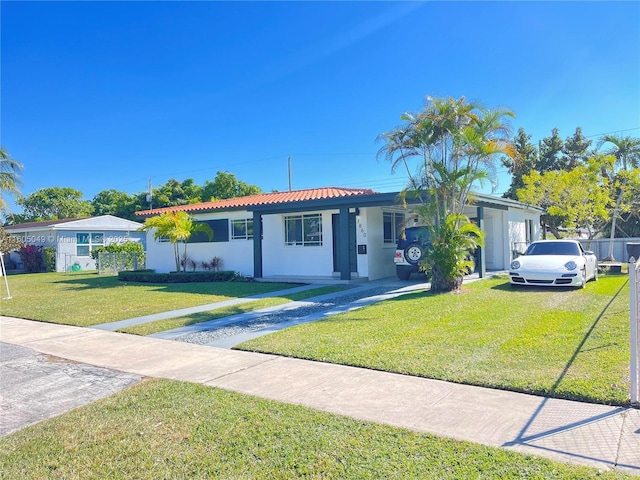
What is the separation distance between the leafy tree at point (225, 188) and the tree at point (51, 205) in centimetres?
1670

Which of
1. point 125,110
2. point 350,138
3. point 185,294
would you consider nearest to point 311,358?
point 185,294

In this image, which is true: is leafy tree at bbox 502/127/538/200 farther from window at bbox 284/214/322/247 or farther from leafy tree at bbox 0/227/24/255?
leafy tree at bbox 0/227/24/255

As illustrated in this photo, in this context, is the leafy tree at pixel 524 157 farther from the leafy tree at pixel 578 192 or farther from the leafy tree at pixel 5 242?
the leafy tree at pixel 5 242

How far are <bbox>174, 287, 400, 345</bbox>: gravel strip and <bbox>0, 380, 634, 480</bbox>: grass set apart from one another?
3.38 m

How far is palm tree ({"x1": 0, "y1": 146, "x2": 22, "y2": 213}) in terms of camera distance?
2392 centimetres

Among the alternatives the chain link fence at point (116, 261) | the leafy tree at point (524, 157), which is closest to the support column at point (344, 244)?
the chain link fence at point (116, 261)

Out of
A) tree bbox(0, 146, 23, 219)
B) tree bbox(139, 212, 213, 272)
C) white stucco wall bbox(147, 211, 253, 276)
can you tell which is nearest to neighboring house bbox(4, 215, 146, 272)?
tree bbox(0, 146, 23, 219)

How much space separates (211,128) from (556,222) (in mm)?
22977

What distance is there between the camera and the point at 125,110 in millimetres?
22906

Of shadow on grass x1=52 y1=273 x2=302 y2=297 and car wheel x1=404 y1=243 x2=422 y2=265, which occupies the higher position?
car wheel x1=404 y1=243 x2=422 y2=265

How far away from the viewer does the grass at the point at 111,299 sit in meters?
10.6

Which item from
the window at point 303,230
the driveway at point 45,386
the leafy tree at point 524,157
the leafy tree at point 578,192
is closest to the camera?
the driveway at point 45,386

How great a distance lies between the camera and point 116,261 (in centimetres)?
2550

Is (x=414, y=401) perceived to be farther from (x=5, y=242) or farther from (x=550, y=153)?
(x=550, y=153)
